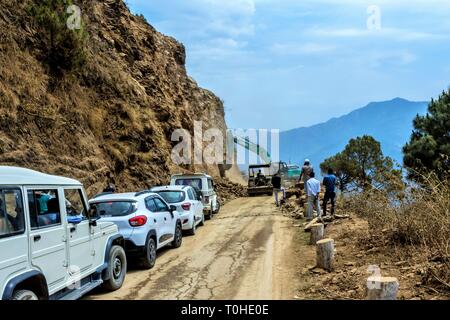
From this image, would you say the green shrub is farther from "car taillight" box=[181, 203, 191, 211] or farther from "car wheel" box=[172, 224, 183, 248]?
"car wheel" box=[172, 224, 183, 248]

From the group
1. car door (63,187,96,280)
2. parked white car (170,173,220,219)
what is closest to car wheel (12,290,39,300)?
car door (63,187,96,280)

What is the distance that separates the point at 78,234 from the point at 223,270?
12.0 feet

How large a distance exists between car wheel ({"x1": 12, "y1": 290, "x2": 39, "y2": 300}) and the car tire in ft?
8.21

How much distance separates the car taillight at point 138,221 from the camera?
1003cm

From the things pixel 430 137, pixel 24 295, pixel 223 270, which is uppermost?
pixel 430 137

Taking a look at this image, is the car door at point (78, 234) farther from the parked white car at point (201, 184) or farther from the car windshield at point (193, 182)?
the car windshield at point (193, 182)

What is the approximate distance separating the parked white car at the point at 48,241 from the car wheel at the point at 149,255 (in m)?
1.67

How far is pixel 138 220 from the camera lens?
33.2 ft

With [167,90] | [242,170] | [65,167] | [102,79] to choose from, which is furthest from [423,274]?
[242,170]

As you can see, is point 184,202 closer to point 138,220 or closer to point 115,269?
point 138,220

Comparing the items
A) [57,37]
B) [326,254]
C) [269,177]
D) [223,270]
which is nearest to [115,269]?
[223,270]

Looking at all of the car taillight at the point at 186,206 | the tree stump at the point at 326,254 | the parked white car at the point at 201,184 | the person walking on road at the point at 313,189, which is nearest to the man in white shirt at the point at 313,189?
the person walking on road at the point at 313,189

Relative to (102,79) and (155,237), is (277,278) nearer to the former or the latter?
(155,237)
